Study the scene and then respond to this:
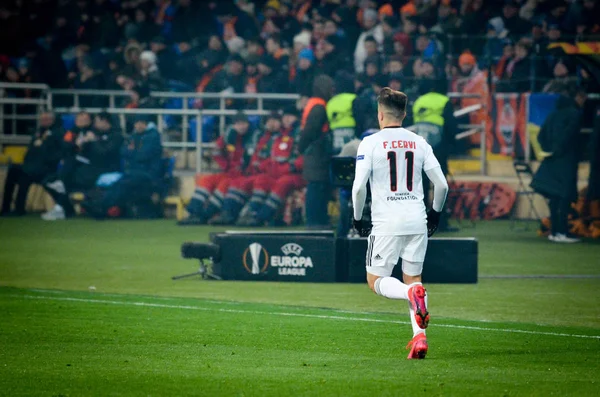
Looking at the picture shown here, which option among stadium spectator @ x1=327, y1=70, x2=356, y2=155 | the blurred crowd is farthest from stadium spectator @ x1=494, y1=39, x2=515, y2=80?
stadium spectator @ x1=327, y1=70, x2=356, y2=155

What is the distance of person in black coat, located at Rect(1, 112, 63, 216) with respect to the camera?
24625mm

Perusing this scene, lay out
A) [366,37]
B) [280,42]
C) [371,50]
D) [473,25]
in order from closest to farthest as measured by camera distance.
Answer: [371,50] < [366,37] < [473,25] < [280,42]

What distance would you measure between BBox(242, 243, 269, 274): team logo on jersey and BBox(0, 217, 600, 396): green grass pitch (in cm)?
21

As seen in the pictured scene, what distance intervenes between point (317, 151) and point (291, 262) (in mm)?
4837

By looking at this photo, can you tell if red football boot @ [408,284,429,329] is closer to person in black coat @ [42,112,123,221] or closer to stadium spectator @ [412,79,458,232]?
stadium spectator @ [412,79,458,232]

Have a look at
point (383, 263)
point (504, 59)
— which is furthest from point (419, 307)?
point (504, 59)

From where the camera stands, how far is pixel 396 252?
9047 mm

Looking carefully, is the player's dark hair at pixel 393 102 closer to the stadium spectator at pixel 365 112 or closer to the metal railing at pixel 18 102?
the stadium spectator at pixel 365 112

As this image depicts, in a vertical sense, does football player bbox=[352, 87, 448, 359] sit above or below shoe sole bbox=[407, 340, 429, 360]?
above

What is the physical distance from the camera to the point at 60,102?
27.0 m

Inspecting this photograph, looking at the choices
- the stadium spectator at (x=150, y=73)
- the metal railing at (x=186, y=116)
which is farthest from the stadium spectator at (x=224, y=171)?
the stadium spectator at (x=150, y=73)

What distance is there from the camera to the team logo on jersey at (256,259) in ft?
48.6

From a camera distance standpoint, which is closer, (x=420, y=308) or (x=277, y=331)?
(x=420, y=308)

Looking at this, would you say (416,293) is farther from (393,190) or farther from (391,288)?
(393,190)
